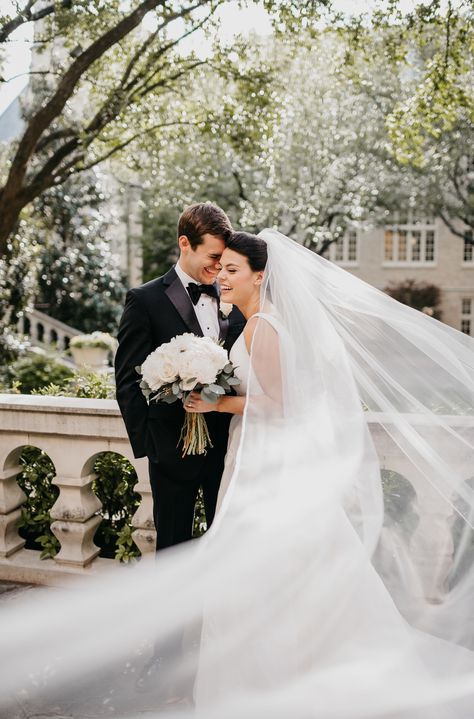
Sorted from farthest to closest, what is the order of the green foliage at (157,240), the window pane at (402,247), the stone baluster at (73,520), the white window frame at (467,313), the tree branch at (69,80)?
the window pane at (402,247), the white window frame at (467,313), the green foliage at (157,240), the tree branch at (69,80), the stone baluster at (73,520)

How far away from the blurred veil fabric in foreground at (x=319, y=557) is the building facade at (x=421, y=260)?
93.9 ft

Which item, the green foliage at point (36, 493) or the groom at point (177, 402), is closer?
the groom at point (177, 402)

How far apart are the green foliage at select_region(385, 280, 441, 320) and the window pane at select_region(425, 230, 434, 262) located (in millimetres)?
1956

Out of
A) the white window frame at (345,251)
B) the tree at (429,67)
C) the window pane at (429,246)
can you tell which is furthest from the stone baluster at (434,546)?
the window pane at (429,246)

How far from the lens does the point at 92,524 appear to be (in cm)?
377

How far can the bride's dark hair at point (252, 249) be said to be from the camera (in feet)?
→ 9.62

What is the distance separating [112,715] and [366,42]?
8.21 metres

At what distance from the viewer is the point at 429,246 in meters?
32.1

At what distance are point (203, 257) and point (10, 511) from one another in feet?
6.84

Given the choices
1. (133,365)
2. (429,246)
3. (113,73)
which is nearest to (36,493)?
(133,365)

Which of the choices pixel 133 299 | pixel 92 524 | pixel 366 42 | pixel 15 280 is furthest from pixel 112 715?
pixel 15 280

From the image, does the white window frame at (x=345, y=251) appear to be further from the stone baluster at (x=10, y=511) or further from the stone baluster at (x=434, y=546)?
the stone baluster at (x=434, y=546)

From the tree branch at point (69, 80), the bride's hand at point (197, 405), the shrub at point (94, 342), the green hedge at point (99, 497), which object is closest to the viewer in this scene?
the bride's hand at point (197, 405)

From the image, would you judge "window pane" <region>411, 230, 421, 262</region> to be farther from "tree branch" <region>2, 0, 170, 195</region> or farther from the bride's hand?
the bride's hand
